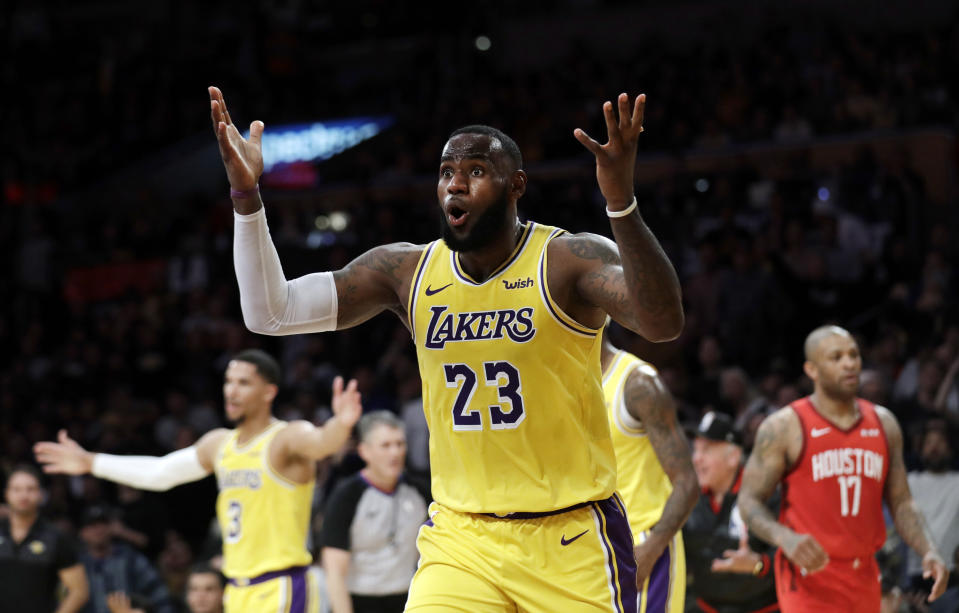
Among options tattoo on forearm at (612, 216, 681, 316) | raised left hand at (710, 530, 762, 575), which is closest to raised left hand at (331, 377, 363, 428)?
raised left hand at (710, 530, 762, 575)

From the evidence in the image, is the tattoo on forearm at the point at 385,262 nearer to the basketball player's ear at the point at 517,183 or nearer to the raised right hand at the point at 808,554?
the basketball player's ear at the point at 517,183

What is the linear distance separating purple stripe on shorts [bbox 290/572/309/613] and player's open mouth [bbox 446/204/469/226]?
3.70 meters

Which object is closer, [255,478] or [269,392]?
[255,478]

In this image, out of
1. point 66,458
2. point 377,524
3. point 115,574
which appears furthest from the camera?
point 115,574

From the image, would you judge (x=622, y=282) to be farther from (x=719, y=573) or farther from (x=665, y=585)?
(x=719, y=573)

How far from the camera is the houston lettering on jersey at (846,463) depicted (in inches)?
241

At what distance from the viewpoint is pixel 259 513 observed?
684cm

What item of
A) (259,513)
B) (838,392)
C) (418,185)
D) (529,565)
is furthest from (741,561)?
(418,185)

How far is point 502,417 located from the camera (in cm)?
377

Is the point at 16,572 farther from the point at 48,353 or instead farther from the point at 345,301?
the point at 48,353

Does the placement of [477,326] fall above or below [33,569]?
above

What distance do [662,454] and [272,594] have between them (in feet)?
8.55

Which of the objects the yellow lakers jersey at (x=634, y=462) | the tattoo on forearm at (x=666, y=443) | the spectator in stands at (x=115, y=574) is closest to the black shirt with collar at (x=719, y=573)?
the yellow lakers jersey at (x=634, y=462)

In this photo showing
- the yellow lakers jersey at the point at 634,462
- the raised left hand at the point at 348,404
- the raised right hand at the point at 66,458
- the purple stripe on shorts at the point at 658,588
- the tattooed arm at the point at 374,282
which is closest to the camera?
the tattooed arm at the point at 374,282
